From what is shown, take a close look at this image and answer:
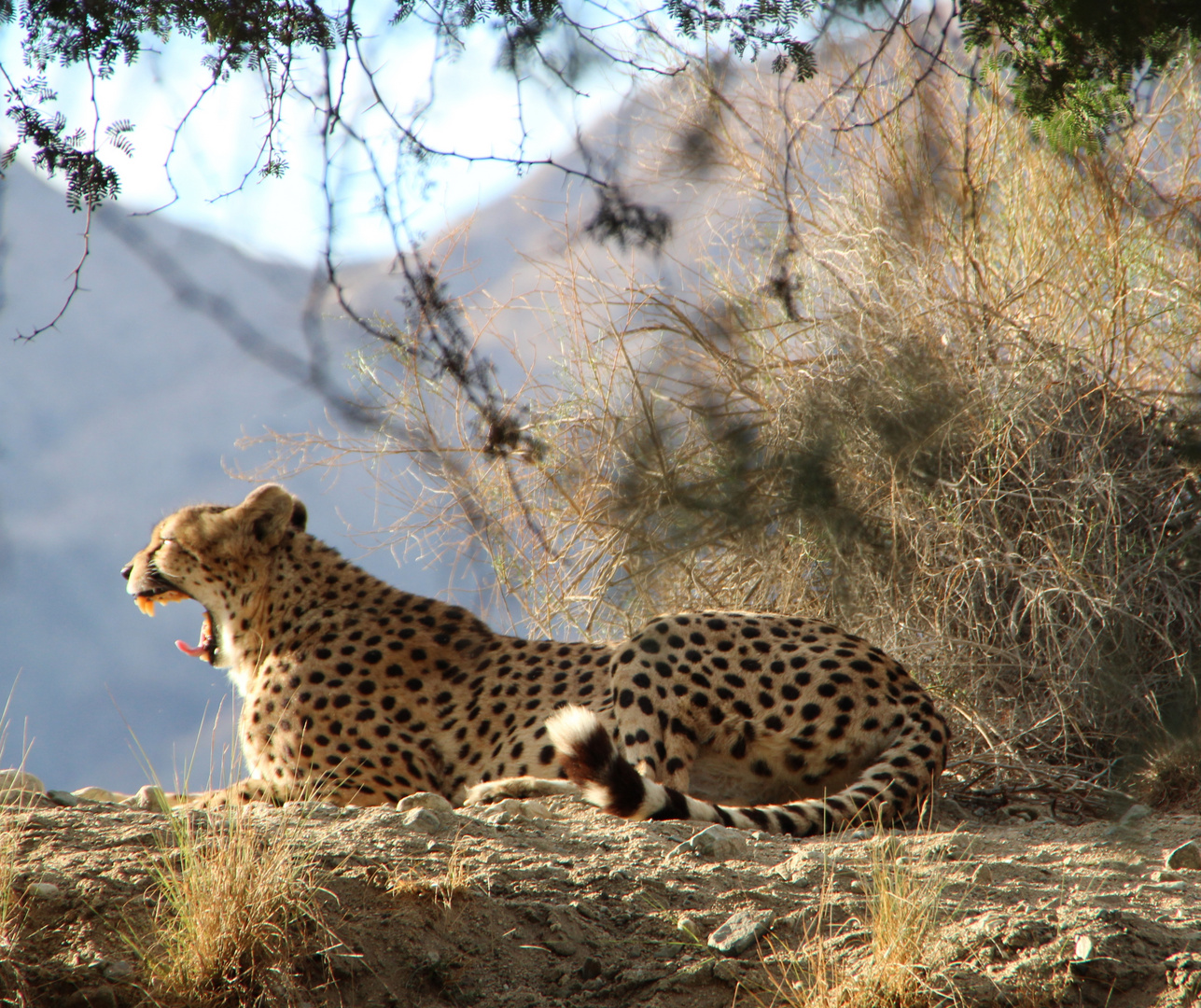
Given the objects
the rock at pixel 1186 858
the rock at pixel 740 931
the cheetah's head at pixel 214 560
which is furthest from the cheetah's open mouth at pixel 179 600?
the rock at pixel 1186 858

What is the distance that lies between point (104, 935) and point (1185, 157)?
4580 millimetres

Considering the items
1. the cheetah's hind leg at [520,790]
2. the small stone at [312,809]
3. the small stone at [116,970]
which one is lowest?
the small stone at [116,970]

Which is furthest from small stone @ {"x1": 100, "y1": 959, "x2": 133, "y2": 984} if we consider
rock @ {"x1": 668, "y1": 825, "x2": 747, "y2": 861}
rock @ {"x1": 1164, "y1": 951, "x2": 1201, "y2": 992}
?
rock @ {"x1": 1164, "y1": 951, "x2": 1201, "y2": 992}

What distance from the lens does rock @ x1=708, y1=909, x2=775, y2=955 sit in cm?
191

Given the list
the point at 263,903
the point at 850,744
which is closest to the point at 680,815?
the point at 850,744

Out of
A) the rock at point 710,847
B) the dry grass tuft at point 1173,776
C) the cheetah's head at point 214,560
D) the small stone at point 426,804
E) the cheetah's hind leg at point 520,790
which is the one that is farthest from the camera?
the cheetah's head at point 214,560

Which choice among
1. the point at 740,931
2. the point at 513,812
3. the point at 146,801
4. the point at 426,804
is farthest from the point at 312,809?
the point at 740,931

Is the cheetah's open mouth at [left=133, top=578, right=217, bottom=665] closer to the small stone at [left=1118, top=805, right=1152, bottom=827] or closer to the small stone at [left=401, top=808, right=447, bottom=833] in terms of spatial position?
the small stone at [left=401, top=808, right=447, bottom=833]

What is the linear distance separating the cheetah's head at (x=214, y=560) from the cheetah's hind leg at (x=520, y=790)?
1.16m

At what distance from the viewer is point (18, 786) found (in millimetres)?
2537

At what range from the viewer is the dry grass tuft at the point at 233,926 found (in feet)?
5.76

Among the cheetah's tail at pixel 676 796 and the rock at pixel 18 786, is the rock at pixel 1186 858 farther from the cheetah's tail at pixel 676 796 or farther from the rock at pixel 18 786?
the rock at pixel 18 786

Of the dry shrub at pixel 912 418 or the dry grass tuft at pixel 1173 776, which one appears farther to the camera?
the dry shrub at pixel 912 418

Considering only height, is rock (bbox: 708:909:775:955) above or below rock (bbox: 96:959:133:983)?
below
